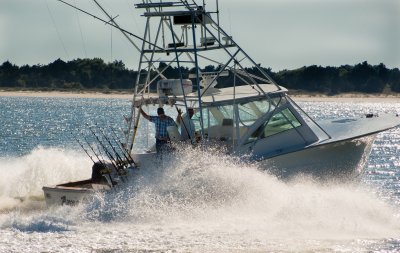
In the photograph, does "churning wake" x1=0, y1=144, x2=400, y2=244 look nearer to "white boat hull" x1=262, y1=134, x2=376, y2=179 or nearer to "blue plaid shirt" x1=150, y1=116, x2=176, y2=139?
"white boat hull" x1=262, y1=134, x2=376, y2=179

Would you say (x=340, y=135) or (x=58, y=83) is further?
(x=58, y=83)

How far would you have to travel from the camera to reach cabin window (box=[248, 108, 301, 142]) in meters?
20.3

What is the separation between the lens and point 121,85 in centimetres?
9881

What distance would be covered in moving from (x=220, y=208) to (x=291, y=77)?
3157 inches

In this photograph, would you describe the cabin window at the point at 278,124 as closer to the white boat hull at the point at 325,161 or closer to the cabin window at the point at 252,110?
the cabin window at the point at 252,110

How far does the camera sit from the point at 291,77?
98562 millimetres

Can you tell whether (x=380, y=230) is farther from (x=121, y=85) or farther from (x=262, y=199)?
(x=121, y=85)

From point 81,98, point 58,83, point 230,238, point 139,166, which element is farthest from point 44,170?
point 81,98

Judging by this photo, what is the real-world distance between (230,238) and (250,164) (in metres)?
2.54

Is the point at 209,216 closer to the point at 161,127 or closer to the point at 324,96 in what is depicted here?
the point at 161,127

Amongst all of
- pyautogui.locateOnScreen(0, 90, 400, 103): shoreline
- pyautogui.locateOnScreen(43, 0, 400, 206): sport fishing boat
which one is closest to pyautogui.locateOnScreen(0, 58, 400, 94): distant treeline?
pyautogui.locateOnScreen(0, 90, 400, 103): shoreline

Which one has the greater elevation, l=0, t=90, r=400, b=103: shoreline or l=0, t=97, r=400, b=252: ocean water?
l=0, t=97, r=400, b=252: ocean water

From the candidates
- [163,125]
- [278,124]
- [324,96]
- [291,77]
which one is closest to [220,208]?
[163,125]

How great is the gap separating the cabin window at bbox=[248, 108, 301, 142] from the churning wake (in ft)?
2.95
